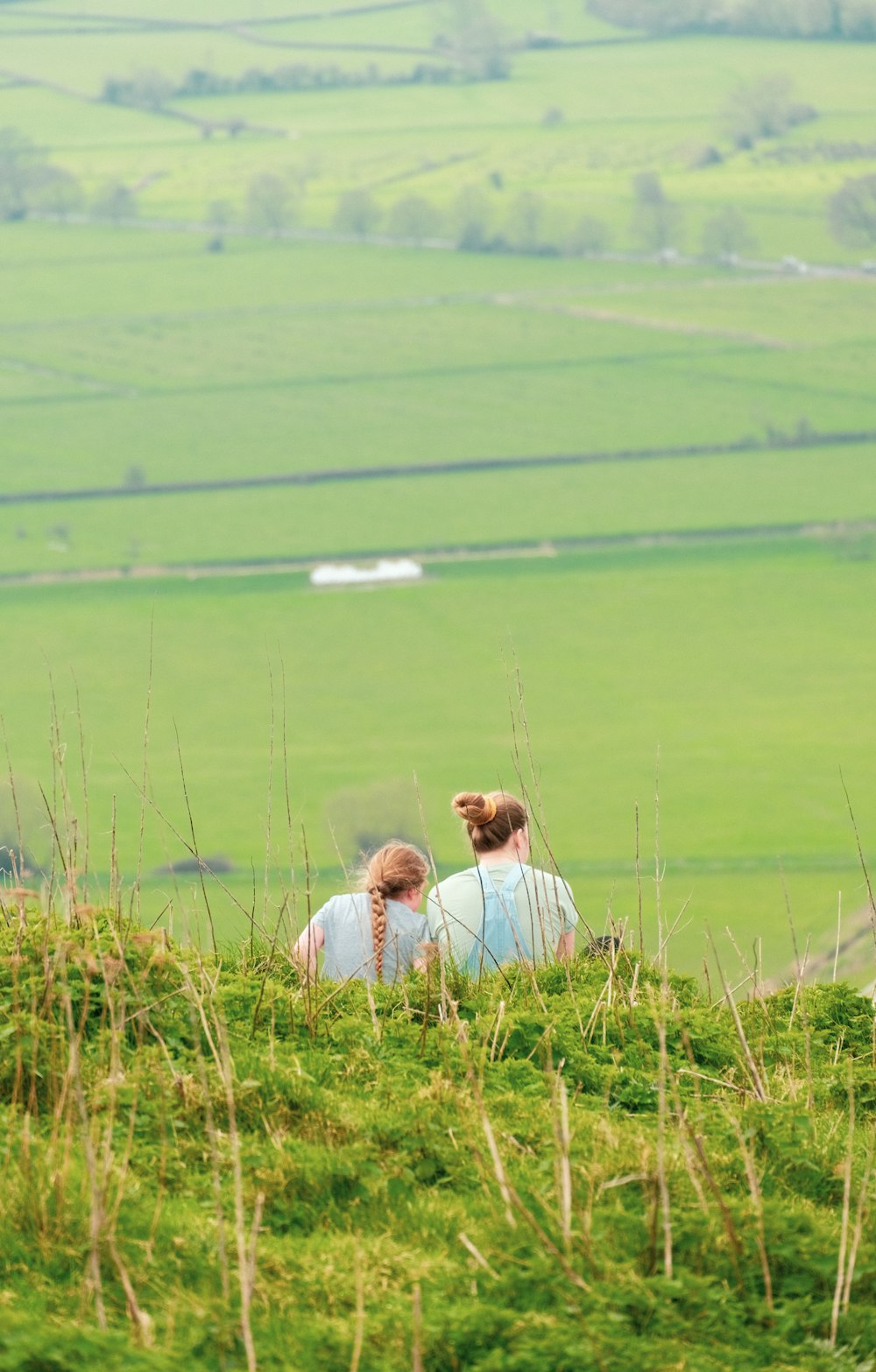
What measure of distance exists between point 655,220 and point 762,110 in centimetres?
1833

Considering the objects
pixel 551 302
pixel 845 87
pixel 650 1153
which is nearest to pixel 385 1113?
pixel 650 1153

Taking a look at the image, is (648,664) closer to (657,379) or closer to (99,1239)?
(657,379)

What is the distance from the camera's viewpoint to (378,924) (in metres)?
5.18

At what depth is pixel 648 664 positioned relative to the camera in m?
67.9

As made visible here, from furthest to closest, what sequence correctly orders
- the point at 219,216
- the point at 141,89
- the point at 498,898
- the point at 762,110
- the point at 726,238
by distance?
the point at 141,89, the point at 762,110, the point at 219,216, the point at 726,238, the point at 498,898

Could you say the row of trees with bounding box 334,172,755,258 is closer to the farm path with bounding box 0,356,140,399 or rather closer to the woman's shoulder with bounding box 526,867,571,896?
the farm path with bounding box 0,356,140,399

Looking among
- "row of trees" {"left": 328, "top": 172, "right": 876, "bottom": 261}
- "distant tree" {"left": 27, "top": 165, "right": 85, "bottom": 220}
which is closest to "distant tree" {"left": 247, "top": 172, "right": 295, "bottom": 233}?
"row of trees" {"left": 328, "top": 172, "right": 876, "bottom": 261}

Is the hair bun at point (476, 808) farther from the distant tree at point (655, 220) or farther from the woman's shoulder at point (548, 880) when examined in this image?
the distant tree at point (655, 220)

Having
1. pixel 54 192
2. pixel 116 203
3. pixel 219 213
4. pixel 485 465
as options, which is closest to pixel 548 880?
pixel 485 465

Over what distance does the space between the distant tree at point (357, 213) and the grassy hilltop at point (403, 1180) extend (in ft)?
358

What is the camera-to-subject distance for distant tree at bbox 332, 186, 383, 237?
10862 centimetres

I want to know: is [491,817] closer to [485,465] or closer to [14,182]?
[485,465]

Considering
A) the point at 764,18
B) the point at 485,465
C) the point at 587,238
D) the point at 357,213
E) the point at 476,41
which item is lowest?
the point at 485,465

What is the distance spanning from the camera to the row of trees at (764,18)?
128375mm
